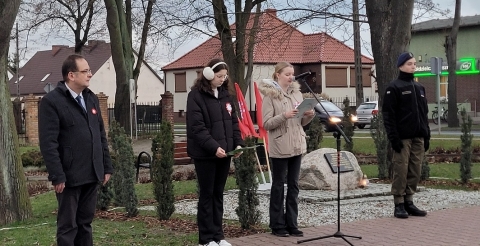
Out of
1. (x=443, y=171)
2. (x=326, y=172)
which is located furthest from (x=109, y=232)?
(x=443, y=171)

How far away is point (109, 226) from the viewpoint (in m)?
8.58

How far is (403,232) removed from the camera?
27.0ft

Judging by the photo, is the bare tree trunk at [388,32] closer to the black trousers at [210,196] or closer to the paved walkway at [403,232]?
the paved walkway at [403,232]

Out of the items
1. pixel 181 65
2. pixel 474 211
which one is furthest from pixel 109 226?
pixel 181 65

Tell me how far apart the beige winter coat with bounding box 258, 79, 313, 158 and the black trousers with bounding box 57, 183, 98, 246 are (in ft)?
7.74

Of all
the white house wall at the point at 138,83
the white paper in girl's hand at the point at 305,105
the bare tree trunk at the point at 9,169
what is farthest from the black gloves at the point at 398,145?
the white house wall at the point at 138,83

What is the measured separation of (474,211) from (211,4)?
11768mm

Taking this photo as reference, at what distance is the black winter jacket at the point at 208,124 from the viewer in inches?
275

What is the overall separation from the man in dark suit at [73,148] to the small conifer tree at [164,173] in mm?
2522

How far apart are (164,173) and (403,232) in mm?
3074

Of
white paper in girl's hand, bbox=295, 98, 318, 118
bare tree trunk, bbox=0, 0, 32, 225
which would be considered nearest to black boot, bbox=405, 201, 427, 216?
white paper in girl's hand, bbox=295, 98, 318, 118

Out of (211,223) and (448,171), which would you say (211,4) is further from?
(211,223)

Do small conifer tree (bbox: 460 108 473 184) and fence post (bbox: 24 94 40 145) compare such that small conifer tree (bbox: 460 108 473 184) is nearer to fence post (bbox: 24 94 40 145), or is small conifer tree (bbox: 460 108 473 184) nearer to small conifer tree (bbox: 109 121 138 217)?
small conifer tree (bbox: 109 121 138 217)

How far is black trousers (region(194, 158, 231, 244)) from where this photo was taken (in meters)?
7.18
